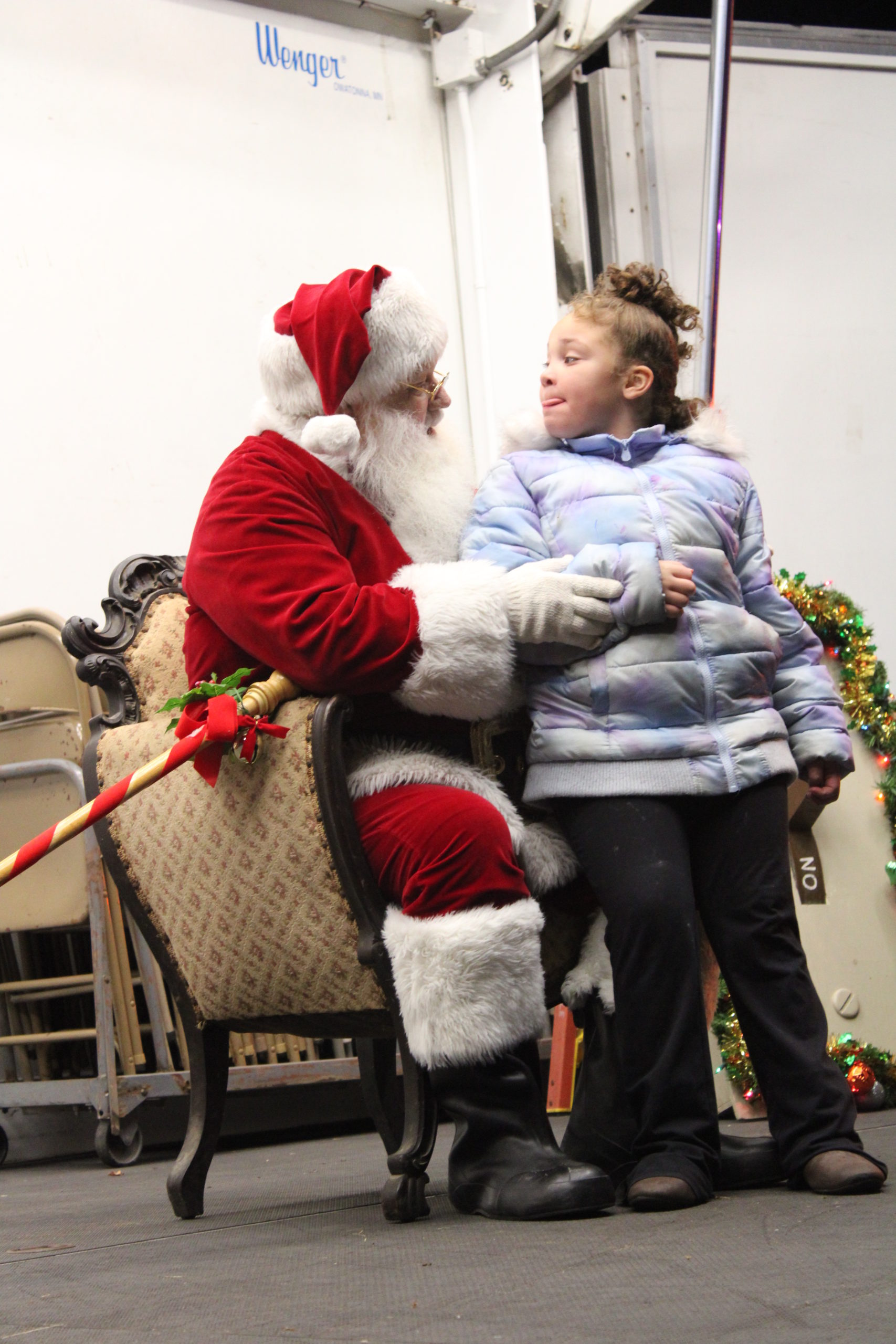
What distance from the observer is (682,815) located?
160 cm

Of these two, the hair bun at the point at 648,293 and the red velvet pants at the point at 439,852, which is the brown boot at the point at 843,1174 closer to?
the red velvet pants at the point at 439,852

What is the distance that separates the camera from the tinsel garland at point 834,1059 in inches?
95.0

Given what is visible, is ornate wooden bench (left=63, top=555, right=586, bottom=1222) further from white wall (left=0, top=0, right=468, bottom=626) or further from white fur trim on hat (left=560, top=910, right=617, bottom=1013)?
white wall (left=0, top=0, right=468, bottom=626)

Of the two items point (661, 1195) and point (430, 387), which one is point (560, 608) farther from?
point (661, 1195)

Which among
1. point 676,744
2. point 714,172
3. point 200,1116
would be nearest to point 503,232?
point 714,172

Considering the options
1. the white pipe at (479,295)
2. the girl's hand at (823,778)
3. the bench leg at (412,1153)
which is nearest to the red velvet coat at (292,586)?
the bench leg at (412,1153)

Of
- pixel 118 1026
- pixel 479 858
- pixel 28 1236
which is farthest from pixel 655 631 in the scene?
pixel 118 1026

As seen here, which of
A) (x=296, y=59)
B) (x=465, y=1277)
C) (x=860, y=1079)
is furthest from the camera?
(x=296, y=59)

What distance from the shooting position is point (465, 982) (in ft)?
4.59

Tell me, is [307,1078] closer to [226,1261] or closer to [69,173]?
[226,1261]

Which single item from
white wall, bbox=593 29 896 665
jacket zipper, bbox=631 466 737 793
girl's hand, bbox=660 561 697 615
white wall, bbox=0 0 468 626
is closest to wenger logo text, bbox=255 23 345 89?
white wall, bbox=0 0 468 626

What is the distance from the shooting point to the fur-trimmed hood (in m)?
1.80

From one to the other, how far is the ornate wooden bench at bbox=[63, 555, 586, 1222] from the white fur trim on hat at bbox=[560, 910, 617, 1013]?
5 cm

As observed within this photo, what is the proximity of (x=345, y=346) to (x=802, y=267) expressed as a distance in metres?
2.59
